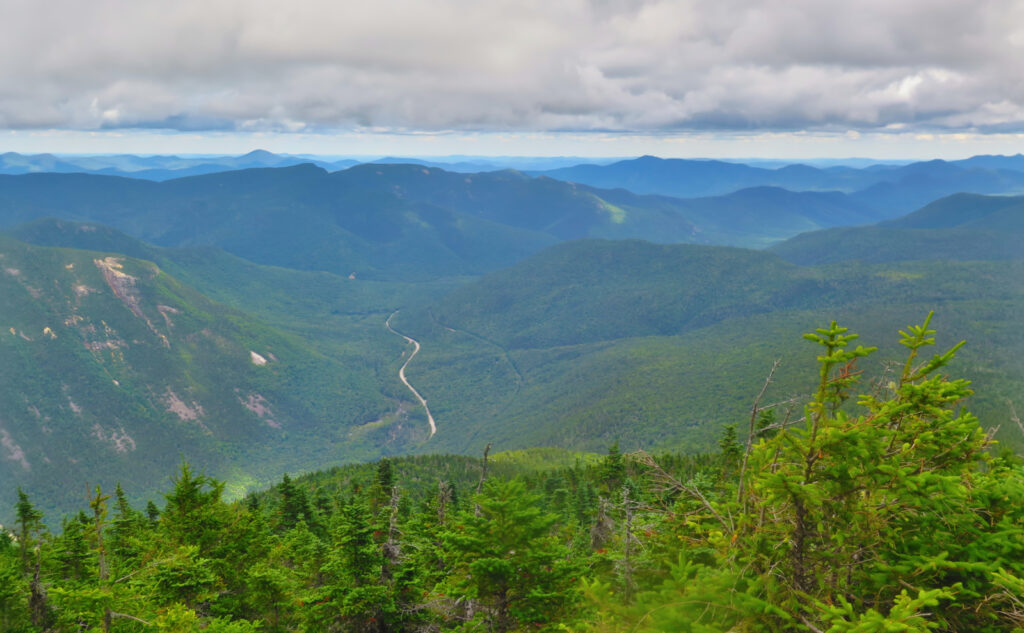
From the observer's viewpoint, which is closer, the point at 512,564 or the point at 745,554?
the point at 745,554

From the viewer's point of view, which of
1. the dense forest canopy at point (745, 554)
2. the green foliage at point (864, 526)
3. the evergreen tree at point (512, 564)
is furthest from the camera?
the evergreen tree at point (512, 564)

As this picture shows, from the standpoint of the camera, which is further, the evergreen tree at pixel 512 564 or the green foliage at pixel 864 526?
the evergreen tree at pixel 512 564

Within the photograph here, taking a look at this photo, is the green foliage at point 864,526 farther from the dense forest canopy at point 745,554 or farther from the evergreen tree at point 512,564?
the evergreen tree at point 512,564

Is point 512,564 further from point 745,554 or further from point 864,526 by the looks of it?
point 864,526

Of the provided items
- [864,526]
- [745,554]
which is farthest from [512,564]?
[864,526]

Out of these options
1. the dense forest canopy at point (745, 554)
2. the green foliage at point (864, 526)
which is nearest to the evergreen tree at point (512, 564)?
the dense forest canopy at point (745, 554)

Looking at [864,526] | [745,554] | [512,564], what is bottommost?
[512,564]

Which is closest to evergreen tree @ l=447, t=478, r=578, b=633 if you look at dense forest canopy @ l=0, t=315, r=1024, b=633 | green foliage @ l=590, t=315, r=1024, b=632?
dense forest canopy @ l=0, t=315, r=1024, b=633

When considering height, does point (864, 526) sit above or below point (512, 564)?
above
